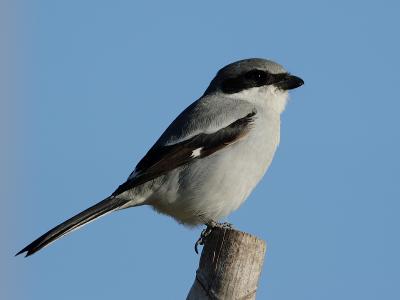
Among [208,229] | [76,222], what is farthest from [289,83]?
[76,222]

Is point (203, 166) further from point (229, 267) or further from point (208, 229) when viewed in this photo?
point (229, 267)

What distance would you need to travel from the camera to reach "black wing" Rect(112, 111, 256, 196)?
503cm

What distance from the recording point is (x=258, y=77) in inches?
234

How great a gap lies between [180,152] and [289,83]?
1.36 m

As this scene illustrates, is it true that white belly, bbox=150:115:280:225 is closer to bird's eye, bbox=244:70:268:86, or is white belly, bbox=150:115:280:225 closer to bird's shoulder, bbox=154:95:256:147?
bird's shoulder, bbox=154:95:256:147

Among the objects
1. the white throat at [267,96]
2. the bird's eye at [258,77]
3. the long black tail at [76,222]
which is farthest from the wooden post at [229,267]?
the bird's eye at [258,77]

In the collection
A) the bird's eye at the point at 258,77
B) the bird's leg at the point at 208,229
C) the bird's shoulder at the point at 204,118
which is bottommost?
the bird's leg at the point at 208,229

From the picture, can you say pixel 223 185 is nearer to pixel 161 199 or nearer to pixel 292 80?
pixel 161 199

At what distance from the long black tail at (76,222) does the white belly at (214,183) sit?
0.34 meters

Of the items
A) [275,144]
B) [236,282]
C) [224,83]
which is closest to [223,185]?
[275,144]

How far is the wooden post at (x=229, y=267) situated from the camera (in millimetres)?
3445

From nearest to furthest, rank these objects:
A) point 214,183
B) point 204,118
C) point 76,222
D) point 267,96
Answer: point 76,222, point 214,183, point 204,118, point 267,96

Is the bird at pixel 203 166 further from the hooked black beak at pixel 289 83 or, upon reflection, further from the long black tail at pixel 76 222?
the hooked black beak at pixel 289 83

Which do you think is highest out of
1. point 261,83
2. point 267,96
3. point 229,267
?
point 261,83
